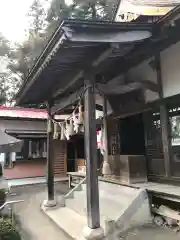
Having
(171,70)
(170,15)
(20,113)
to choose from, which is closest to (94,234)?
(170,15)

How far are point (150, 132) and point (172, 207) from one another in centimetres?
208

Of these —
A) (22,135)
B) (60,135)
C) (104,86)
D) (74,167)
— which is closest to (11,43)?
(22,135)

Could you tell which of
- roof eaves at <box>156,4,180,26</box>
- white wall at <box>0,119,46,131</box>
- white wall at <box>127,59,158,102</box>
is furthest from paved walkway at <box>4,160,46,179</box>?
roof eaves at <box>156,4,180,26</box>

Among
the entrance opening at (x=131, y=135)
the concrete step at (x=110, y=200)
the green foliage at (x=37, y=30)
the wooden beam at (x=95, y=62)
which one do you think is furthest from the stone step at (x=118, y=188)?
Answer: the green foliage at (x=37, y=30)

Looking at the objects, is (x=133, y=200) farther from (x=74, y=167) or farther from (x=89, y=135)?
(x=74, y=167)

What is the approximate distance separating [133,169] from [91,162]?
2.49 metres

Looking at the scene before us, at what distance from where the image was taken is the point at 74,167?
1716cm

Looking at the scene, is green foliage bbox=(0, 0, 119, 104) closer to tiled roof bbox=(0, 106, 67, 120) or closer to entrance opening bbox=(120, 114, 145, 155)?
tiled roof bbox=(0, 106, 67, 120)

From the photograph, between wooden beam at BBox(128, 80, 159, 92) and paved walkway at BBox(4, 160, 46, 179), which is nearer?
wooden beam at BBox(128, 80, 159, 92)

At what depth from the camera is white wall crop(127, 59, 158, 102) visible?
6.53 metres

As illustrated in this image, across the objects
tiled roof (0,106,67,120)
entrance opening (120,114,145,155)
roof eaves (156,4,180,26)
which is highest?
tiled roof (0,106,67,120)

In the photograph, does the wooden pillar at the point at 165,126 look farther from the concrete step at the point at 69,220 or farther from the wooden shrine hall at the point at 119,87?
the concrete step at the point at 69,220

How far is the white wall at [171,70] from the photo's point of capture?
5750mm

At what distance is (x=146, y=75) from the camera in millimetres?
6793
